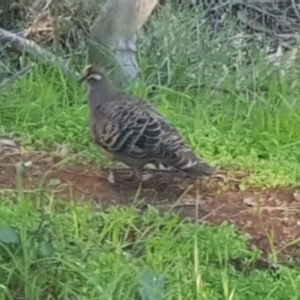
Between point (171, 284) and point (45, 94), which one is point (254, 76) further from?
point (171, 284)

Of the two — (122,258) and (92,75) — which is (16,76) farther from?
(122,258)

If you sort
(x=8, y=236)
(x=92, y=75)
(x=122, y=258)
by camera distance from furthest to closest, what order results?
(x=92, y=75) → (x=122, y=258) → (x=8, y=236)

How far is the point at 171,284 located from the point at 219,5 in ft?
17.2

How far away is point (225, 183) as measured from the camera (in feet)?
20.3

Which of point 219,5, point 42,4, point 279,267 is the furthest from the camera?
point 219,5

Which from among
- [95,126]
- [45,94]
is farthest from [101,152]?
[45,94]

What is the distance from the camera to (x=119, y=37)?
7.78 m

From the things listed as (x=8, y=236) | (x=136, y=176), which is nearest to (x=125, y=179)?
(x=136, y=176)

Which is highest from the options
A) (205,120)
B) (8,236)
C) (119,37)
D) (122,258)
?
(119,37)

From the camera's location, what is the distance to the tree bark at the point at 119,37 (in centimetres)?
769

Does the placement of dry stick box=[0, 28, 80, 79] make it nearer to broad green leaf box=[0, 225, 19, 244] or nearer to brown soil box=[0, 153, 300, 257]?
brown soil box=[0, 153, 300, 257]

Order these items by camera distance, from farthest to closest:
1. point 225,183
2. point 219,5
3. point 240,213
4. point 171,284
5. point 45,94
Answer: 1. point 219,5
2. point 45,94
3. point 225,183
4. point 240,213
5. point 171,284

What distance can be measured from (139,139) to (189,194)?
40cm

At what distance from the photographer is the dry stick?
303 inches
